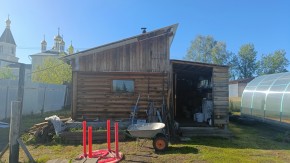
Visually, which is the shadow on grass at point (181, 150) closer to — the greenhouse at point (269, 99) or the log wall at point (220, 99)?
the log wall at point (220, 99)

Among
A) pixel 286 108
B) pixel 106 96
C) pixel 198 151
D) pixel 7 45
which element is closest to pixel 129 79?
pixel 106 96

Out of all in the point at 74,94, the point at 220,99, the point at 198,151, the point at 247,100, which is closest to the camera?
the point at 198,151

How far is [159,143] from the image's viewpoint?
354 inches

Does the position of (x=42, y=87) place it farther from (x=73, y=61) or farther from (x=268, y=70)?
(x=268, y=70)

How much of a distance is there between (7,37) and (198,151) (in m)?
70.0

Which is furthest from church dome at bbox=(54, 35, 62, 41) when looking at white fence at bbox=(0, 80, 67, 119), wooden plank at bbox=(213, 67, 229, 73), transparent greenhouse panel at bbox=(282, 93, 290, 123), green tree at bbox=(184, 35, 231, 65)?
transparent greenhouse panel at bbox=(282, 93, 290, 123)

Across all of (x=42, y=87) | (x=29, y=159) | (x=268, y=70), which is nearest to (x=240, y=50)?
(x=268, y=70)

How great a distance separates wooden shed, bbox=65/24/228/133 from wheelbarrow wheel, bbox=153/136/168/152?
3.78 metres

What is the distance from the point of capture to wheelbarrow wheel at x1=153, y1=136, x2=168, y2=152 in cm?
897

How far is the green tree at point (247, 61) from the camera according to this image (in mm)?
64188

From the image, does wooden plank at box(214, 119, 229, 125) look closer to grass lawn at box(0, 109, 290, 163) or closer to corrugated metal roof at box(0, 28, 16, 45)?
grass lawn at box(0, 109, 290, 163)

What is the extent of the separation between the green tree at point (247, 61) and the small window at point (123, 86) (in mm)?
57061

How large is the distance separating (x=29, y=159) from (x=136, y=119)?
19.2 ft

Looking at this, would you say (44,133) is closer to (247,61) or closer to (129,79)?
(129,79)
